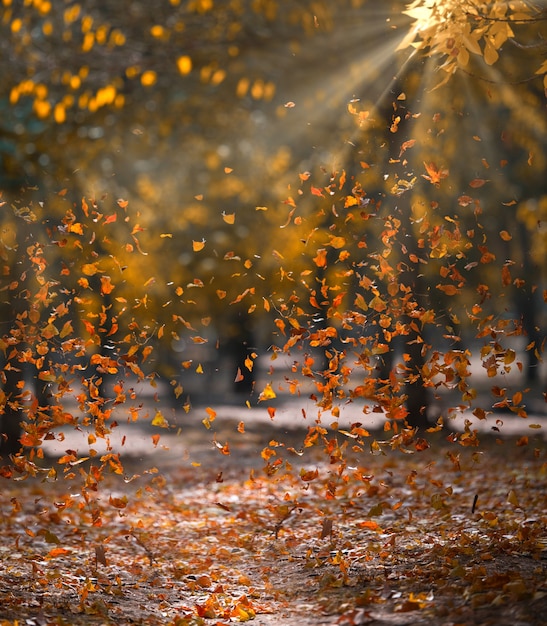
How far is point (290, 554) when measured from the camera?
24.3ft

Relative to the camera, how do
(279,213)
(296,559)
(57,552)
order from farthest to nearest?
1. (279,213)
2. (57,552)
3. (296,559)

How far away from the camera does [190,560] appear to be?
7.50 m

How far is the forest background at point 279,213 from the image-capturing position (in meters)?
6.38

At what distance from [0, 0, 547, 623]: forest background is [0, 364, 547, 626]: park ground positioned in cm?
9

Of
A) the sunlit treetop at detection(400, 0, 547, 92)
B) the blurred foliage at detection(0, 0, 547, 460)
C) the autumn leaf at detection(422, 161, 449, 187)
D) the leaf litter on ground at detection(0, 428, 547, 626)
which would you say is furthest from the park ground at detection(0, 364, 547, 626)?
the sunlit treetop at detection(400, 0, 547, 92)

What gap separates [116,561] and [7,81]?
28.3ft

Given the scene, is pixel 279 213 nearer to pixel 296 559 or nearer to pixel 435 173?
pixel 296 559

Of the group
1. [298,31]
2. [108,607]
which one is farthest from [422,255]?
[108,607]

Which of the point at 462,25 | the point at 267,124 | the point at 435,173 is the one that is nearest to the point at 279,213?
the point at 267,124

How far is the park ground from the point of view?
210 inches

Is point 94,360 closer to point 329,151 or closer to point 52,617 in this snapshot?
point 52,617

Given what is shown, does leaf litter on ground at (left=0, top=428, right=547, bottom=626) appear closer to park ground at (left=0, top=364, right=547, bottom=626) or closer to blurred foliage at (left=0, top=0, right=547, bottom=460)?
park ground at (left=0, top=364, right=547, bottom=626)

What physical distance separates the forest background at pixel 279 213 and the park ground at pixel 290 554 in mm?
95

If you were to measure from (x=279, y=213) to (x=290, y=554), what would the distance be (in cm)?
1298
